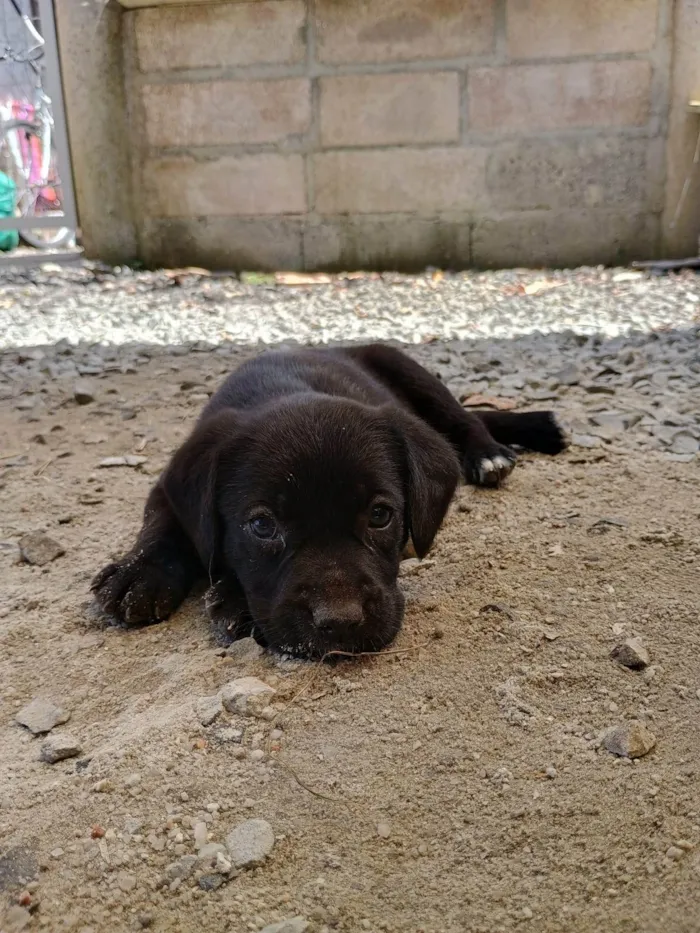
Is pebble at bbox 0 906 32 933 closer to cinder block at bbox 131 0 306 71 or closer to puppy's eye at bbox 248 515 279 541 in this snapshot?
puppy's eye at bbox 248 515 279 541

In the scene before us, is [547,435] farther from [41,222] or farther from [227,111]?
[41,222]

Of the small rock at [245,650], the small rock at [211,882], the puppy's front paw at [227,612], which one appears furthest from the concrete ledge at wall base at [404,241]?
the small rock at [211,882]

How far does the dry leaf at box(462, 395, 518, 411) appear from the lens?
5078 mm

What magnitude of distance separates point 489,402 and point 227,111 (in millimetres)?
4601

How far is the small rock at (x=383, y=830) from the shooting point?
1928mm

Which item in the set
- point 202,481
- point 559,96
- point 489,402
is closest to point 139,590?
point 202,481

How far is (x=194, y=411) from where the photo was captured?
5160 mm

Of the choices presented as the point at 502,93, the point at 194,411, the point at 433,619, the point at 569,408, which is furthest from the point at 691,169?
the point at 433,619

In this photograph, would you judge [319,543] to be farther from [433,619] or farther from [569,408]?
[569,408]

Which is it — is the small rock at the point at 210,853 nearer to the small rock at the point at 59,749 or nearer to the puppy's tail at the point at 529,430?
the small rock at the point at 59,749

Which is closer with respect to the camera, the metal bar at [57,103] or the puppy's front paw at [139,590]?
the puppy's front paw at [139,590]

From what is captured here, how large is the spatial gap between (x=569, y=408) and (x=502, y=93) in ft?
13.8

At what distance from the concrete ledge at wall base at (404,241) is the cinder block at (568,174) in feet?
0.40

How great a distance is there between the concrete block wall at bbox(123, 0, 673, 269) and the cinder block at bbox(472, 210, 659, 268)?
0.04ft
